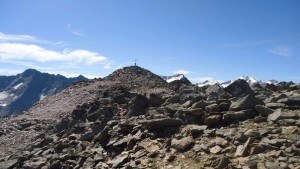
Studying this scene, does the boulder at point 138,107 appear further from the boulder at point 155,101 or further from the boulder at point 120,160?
the boulder at point 120,160

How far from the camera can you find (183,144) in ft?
55.0

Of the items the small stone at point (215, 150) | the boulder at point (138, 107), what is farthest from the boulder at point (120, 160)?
the boulder at point (138, 107)

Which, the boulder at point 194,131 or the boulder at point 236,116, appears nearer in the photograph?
the boulder at point 194,131

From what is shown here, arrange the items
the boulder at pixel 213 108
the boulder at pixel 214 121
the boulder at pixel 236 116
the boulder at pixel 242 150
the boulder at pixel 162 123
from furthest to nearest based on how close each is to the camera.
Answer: the boulder at pixel 162 123
the boulder at pixel 213 108
the boulder at pixel 214 121
the boulder at pixel 236 116
the boulder at pixel 242 150

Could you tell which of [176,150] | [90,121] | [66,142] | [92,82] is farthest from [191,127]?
[92,82]

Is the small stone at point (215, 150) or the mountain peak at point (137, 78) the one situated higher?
the mountain peak at point (137, 78)

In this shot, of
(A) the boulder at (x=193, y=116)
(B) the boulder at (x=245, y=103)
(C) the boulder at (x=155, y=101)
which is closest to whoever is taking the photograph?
(B) the boulder at (x=245, y=103)

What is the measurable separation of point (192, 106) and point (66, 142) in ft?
28.9

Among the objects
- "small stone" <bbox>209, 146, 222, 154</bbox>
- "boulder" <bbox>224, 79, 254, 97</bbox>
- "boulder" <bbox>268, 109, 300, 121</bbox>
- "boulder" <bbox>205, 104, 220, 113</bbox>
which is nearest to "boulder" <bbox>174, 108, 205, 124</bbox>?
"boulder" <bbox>205, 104, 220, 113</bbox>

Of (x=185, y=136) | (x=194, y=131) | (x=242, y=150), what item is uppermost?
(x=194, y=131)

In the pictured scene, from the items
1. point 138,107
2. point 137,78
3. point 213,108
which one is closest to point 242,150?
point 213,108

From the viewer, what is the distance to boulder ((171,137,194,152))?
656 inches

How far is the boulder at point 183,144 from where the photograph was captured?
16.7 meters

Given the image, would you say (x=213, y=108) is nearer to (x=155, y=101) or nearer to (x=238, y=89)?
(x=238, y=89)
